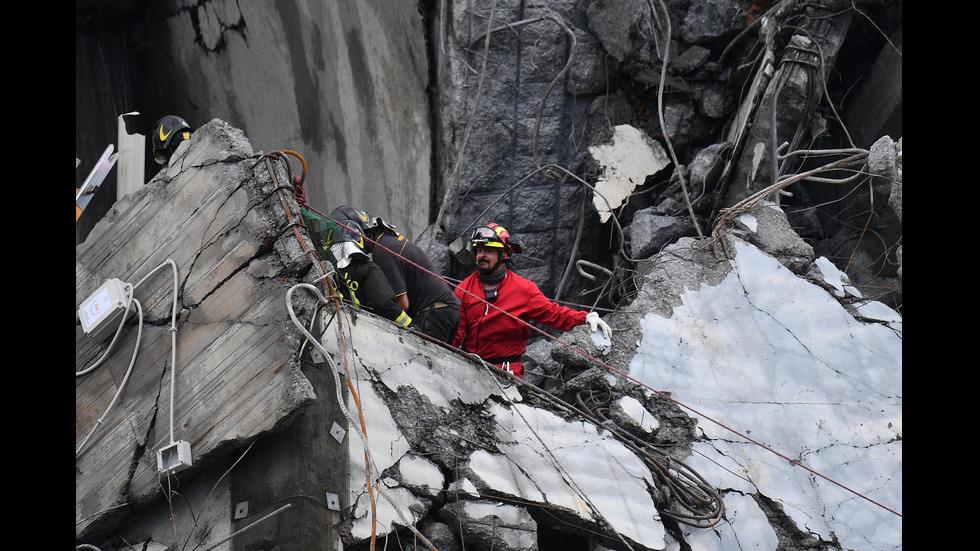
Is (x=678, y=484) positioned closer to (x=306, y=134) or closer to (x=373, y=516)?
(x=373, y=516)

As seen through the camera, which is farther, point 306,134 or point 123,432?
point 306,134

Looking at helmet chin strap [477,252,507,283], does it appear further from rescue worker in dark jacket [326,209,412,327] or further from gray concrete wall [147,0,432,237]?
gray concrete wall [147,0,432,237]

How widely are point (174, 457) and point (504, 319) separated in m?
2.80

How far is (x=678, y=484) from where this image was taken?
15.9ft

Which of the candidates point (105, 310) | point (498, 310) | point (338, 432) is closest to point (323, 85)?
point (498, 310)

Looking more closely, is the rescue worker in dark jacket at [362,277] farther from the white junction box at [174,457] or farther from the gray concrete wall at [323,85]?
the gray concrete wall at [323,85]

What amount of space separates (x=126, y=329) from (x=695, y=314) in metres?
3.18

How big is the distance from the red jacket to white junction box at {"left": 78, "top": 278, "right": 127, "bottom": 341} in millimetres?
2395

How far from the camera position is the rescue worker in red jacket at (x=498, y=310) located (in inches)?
246

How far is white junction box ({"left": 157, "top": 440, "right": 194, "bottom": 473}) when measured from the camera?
152 inches

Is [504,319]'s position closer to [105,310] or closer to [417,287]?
[417,287]

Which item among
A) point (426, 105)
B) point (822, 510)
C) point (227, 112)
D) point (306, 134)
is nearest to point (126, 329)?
point (822, 510)

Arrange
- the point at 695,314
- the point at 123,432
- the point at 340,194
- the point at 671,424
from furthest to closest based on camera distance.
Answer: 1. the point at 340,194
2. the point at 695,314
3. the point at 671,424
4. the point at 123,432

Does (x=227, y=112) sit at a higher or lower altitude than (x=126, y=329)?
higher
